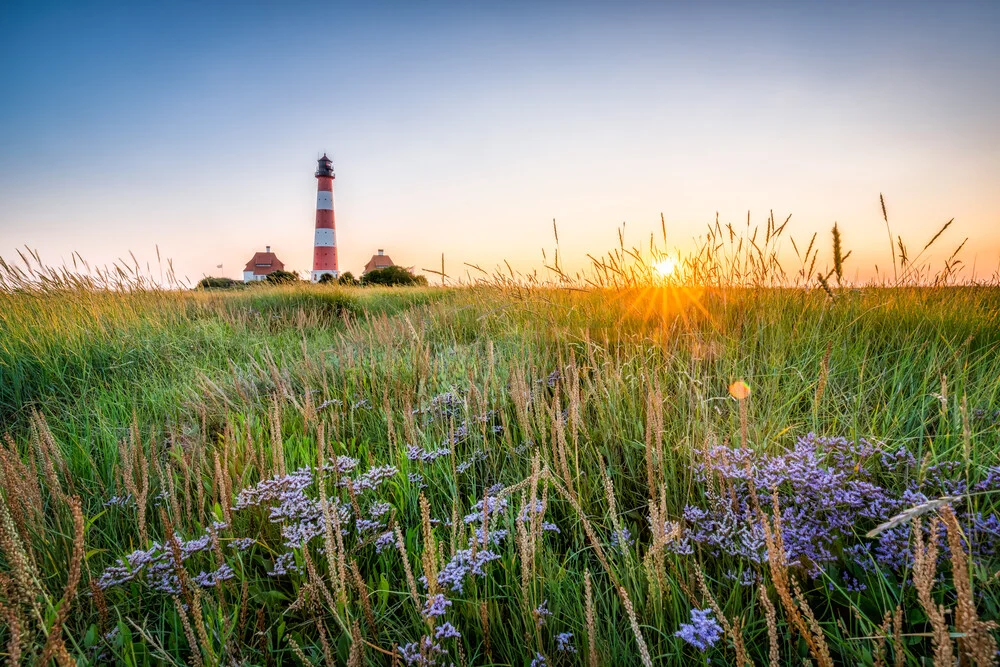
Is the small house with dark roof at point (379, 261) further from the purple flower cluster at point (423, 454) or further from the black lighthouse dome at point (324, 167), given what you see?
the purple flower cluster at point (423, 454)

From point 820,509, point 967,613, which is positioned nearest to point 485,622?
point 967,613

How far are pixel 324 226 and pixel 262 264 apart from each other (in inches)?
893

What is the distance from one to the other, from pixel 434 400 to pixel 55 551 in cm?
175

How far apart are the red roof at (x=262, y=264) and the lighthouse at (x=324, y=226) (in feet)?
64.3

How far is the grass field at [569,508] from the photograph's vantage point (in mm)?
1235

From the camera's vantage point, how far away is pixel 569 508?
6.48ft

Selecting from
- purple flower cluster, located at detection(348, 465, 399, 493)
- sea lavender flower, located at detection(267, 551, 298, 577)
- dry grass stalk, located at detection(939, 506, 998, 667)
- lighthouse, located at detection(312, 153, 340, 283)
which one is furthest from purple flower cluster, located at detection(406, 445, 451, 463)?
lighthouse, located at detection(312, 153, 340, 283)

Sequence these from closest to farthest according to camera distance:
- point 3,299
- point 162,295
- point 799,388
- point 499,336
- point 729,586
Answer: point 729,586 → point 799,388 → point 499,336 → point 3,299 → point 162,295

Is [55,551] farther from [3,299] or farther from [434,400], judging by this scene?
[3,299]

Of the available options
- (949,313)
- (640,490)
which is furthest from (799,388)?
(949,313)

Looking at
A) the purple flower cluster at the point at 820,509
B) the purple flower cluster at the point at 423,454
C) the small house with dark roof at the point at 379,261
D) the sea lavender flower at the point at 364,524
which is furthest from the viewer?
the small house with dark roof at the point at 379,261

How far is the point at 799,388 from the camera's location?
2.66 metres

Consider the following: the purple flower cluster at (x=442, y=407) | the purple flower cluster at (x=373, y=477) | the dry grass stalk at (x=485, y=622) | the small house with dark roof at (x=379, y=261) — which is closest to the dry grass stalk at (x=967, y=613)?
the dry grass stalk at (x=485, y=622)

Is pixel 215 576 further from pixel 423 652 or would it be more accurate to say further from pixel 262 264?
pixel 262 264
